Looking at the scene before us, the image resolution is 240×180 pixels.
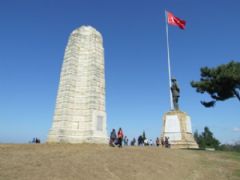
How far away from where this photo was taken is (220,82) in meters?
28.4

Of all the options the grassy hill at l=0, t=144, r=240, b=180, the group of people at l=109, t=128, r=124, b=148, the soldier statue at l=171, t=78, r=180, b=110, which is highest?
the soldier statue at l=171, t=78, r=180, b=110

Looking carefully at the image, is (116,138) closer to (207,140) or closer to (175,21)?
(175,21)

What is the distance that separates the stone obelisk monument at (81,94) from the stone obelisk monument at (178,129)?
8407mm

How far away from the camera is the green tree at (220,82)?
2716cm

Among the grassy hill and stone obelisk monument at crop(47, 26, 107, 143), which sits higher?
stone obelisk monument at crop(47, 26, 107, 143)

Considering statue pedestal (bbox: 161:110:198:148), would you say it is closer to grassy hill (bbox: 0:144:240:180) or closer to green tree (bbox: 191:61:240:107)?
green tree (bbox: 191:61:240:107)

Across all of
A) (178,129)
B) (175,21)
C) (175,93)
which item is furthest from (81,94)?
(175,21)

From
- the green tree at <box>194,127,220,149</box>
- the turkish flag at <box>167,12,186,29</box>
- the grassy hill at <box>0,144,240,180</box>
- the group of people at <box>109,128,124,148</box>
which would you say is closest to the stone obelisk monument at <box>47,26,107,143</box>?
the group of people at <box>109,128,124,148</box>

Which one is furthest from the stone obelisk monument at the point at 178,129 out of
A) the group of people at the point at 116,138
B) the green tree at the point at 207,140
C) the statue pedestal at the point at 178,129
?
the green tree at the point at 207,140

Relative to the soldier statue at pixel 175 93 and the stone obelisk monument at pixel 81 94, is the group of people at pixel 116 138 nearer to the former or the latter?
the stone obelisk monument at pixel 81 94

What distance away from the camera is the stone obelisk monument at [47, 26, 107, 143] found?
72.3 feet

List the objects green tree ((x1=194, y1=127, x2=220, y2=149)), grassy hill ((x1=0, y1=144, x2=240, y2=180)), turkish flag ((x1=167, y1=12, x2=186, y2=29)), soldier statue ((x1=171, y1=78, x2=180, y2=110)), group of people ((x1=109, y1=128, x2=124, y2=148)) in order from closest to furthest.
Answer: grassy hill ((x1=0, y1=144, x2=240, y2=180)), group of people ((x1=109, y1=128, x2=124, y2=148)), soldier statue ((x1=171, y1=78, x2=180, y2=110)), turkish flag ((x1=167, y1=12, x2=186, y2=29)), green tree ((x1=194, y1=127, x2=220, y2=149))

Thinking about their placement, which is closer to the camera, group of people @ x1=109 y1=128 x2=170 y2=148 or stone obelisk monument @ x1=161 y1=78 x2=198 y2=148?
group of people @ x1=109 y1=128 x2=170 y2=148

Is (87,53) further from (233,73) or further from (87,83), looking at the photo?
(233,73)
